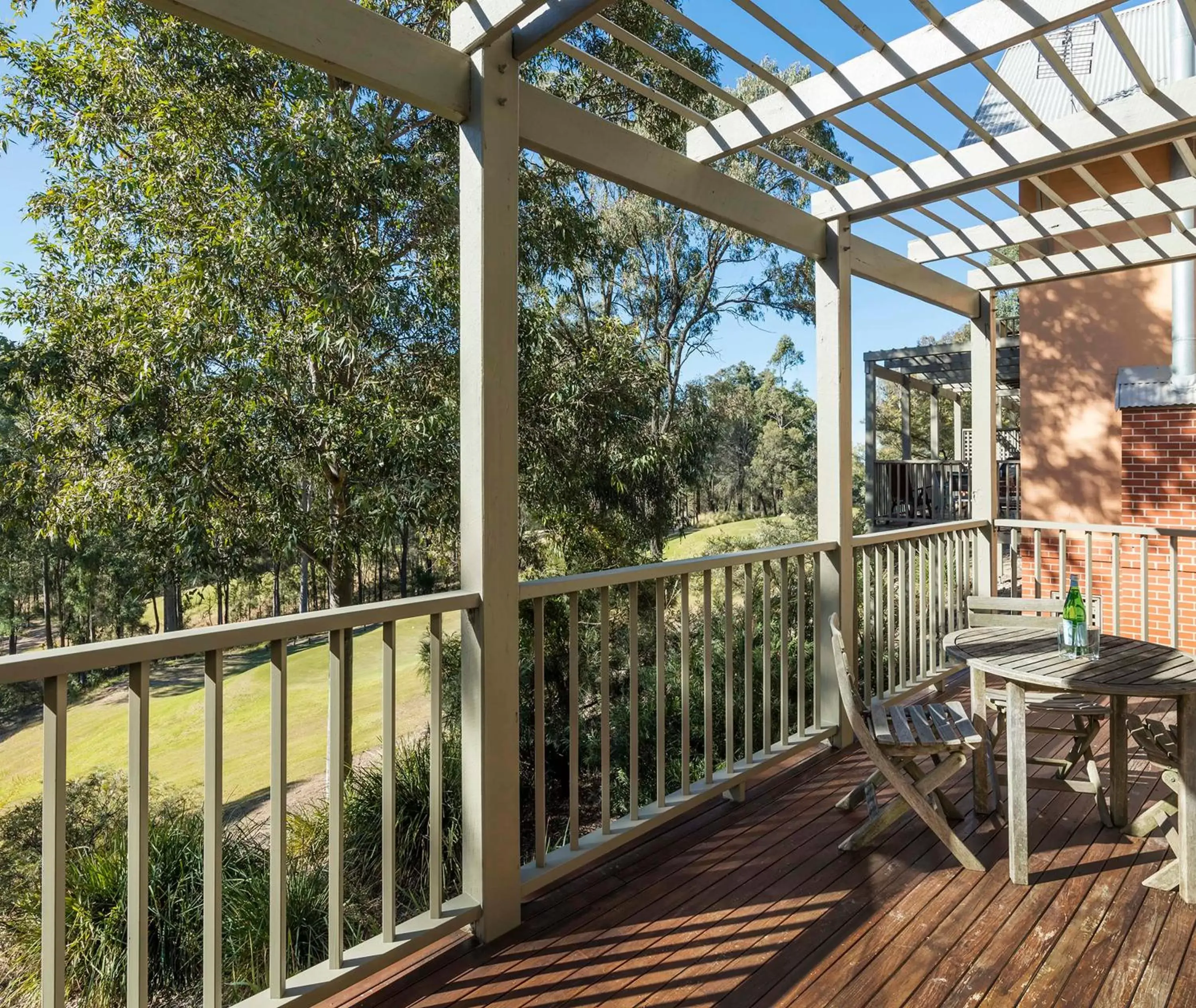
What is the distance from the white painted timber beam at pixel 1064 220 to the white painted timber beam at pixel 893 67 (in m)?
1.68

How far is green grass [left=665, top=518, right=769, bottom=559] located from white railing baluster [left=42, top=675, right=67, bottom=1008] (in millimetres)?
16512

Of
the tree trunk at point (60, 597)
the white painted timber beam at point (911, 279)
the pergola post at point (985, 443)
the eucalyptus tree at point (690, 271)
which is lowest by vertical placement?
the tree trunk at point (60, 597)

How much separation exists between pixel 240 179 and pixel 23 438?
3233 mm

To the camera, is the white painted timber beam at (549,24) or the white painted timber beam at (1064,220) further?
the white painted timber beam at (1064,220)

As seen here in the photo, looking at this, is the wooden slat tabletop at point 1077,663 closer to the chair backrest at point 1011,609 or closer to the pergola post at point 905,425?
the chair backrest at point 1011,609

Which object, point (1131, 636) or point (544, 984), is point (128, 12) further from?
point (1131, 636)

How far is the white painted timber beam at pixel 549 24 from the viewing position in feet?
6.65

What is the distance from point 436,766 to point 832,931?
1.21 meters

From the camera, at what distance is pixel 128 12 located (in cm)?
711

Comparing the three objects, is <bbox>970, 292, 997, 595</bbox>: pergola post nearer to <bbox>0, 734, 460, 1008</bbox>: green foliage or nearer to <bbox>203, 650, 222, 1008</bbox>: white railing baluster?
<bbox>0, 734, 460, 1008</bbox>: green foliage

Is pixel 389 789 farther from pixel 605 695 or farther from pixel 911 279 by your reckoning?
pixel 911 279

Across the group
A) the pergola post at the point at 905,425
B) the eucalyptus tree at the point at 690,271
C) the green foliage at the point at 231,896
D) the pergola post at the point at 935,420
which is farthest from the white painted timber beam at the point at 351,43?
the pergola post at the point at 935,420

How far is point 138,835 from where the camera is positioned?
4.99 ft

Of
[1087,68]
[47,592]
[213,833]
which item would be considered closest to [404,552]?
[213,833]
